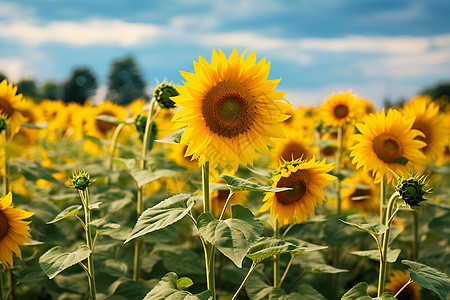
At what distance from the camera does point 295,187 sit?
213cm

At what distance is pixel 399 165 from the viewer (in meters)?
2.42

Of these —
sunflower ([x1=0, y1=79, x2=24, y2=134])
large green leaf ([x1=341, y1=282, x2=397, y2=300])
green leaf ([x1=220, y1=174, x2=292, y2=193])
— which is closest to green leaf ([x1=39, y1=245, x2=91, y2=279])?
green leaf ([x1=220, y1=174, x2=292, y2=193])

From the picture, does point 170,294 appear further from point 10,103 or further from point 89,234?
point 10,103

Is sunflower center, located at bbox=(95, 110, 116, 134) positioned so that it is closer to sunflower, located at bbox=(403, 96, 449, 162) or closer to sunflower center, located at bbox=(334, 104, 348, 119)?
sunflower center, located at bbox=(334, 104, 348, 119)

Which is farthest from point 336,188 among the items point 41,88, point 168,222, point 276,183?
point 41,88

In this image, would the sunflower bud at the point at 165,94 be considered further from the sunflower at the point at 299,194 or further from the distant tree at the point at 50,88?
the distant tree at the point at 50,88

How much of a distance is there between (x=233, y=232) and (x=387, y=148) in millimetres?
1269

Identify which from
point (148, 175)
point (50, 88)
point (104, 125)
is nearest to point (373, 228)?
point (148, 175)

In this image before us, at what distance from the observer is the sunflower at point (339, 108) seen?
3.40 m

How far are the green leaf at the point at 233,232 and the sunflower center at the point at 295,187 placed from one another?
467 mm

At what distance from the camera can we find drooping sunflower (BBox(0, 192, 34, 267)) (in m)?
2.04

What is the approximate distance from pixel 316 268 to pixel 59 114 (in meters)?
4.60

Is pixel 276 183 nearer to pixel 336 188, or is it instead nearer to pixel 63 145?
pixel 336 188

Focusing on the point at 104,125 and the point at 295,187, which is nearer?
the point at 295,187
